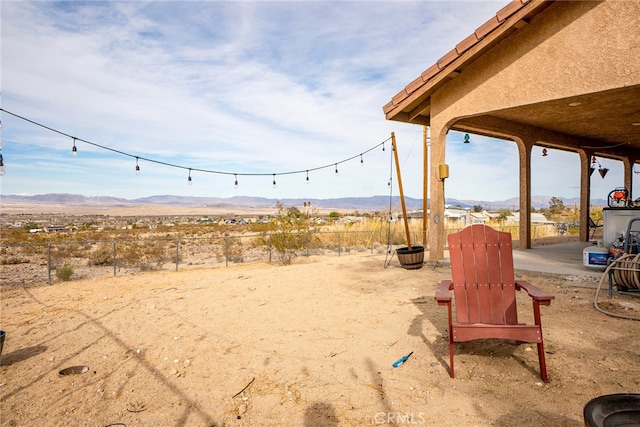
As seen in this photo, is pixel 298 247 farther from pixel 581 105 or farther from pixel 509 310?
pixel 509 310

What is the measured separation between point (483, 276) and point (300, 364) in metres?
2.23

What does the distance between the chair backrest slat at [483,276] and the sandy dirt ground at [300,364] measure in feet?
1.45

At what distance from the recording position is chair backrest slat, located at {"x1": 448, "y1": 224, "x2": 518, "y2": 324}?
4.05 meters

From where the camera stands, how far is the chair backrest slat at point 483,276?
4047 millimetres

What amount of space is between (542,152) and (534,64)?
7.77 meters

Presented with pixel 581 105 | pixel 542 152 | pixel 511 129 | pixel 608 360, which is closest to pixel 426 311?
pixel 608 360

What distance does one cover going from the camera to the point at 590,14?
655cm

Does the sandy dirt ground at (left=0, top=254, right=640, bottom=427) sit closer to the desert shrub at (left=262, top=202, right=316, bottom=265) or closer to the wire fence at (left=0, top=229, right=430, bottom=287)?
the wire fence at (left=0, top=229, right=430, bottom=287)

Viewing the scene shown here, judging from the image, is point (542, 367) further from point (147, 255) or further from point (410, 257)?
point (147, 255)

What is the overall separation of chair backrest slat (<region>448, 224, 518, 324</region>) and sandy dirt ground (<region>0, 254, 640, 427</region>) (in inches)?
17.4

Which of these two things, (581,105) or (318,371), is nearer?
(318,371)

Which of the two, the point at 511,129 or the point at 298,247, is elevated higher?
the point at 511,129

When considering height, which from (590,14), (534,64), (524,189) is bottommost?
(524,189)

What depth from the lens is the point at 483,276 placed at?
416cm
